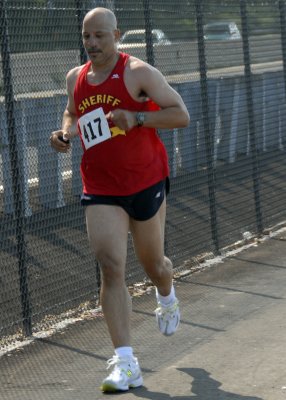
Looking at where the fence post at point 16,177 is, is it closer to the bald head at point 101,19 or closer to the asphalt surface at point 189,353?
the asphalt surface at point 189,353

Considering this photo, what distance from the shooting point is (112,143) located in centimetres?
689

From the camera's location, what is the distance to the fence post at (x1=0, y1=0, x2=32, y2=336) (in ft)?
27.1

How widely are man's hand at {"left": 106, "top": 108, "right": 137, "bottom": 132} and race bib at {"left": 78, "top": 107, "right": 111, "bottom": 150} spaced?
0.58 ft

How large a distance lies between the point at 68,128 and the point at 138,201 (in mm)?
639

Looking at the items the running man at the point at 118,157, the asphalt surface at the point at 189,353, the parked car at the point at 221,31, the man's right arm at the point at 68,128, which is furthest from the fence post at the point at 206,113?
the running man at the point at 118,157

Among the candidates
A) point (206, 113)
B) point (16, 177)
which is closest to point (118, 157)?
point (16, 177)

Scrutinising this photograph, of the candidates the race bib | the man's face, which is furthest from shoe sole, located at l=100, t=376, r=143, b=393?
the man's face

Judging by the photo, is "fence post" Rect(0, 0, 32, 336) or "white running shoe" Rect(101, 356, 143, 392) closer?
"white running shoe" Rect(101, 356, 143, 392)

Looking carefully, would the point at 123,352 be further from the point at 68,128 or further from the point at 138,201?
the point at 68,128

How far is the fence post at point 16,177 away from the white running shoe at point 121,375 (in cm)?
183

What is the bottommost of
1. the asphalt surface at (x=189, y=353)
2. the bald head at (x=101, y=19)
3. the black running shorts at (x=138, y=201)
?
the asphalt surface at (x=189, y=353)

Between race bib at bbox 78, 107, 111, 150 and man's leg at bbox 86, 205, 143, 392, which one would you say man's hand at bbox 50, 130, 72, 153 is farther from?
man's leg at bbox 86, 205, 143, 392

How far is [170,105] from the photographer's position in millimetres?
6809

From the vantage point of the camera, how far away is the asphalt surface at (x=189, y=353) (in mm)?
6797
